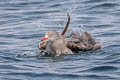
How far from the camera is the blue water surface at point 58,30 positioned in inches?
393

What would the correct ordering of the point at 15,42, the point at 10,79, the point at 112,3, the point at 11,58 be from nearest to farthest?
the point at 10,79
the point at 11,58
the point at 15,42
the point at 112,3

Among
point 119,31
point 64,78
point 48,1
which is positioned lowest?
point 64,78

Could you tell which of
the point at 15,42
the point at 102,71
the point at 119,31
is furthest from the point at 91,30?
the point at 102,71

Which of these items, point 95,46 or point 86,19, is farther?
point 86,19

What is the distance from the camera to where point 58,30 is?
14.9 metres

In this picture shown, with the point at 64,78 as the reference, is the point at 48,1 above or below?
above

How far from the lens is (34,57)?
11.4 m

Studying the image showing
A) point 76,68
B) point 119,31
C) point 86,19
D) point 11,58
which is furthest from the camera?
point 86,19

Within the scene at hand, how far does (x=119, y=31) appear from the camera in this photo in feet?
47.6

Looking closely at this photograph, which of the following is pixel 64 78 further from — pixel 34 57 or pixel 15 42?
pixel 15 42

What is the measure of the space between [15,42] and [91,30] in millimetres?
2619

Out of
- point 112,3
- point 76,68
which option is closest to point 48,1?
point 112,3

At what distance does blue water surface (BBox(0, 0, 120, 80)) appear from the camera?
9.99 metres

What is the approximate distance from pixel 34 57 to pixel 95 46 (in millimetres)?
1613
